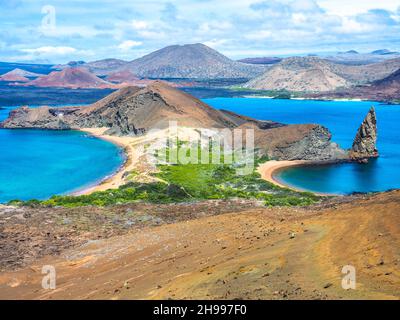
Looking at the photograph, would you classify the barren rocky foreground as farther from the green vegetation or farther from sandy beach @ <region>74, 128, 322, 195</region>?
sandy beach @ <region>74, 128, 322, 195</region>

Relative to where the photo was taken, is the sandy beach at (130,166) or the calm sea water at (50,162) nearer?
the sandy beach at (130,166)

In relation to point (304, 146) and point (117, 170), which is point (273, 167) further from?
point (117, 170)

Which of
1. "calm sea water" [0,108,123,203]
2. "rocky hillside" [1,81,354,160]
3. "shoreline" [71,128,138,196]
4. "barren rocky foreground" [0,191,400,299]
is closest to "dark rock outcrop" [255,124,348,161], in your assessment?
"rocky hillside" [1,81,354,160]

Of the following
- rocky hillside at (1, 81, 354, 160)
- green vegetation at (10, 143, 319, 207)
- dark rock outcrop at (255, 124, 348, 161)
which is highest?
rocky hillside at (1, 81, 354, 160)

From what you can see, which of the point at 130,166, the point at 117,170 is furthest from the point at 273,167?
the point at 117,170

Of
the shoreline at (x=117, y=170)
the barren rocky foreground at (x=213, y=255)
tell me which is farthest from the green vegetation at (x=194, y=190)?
the barren rocky foreground at (x=213, y=255)

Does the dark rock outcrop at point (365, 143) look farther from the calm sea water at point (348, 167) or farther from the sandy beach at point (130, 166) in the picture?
the sandy beach at point (130, 166)
